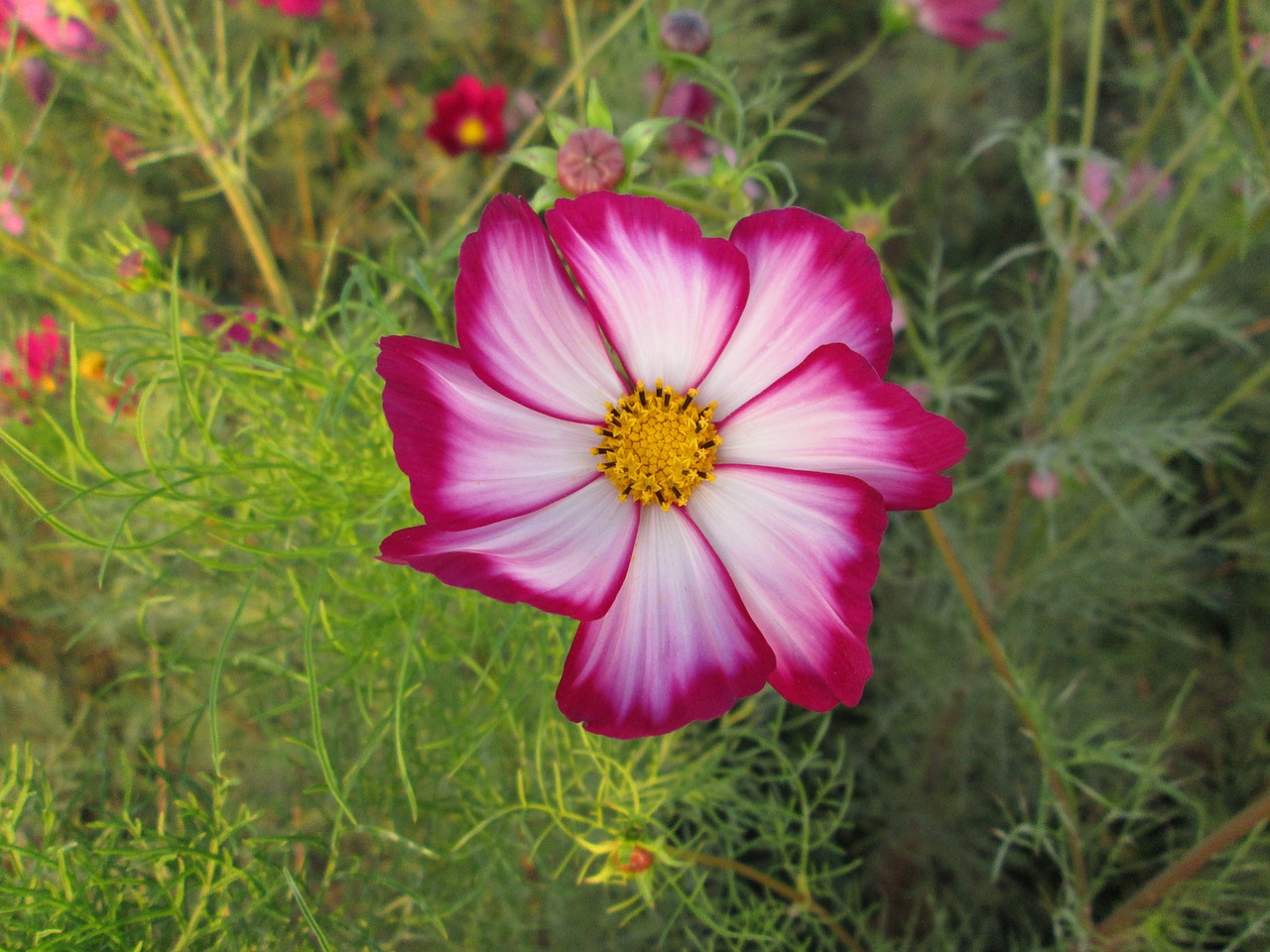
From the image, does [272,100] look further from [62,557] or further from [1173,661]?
[1173,661]

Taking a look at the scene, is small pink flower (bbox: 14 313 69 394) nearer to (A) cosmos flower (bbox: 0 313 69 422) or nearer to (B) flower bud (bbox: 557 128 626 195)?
(A) cosmos flower (bbox: 0 313 69 422)

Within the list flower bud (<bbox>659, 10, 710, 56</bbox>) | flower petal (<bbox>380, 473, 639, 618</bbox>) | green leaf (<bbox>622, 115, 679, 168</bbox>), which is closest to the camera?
flower petal (<bbox>380, 473, 639, 618</bbox>)

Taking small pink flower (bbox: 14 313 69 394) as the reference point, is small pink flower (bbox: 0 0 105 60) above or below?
above

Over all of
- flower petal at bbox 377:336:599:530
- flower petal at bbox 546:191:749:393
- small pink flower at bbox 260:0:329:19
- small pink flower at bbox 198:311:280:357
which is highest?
small pink flower at bbox 260:0:329:19

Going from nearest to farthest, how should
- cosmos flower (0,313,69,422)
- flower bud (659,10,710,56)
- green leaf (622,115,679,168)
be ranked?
green leaf (622,115,679,168), flower bud (659,10,710,56), cosmos flower (0,313,69,422)

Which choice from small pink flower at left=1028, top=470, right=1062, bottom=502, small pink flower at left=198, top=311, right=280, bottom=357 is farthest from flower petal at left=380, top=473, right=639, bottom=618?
small pink flower at left=1028, top=470, right=1062, bottom=502

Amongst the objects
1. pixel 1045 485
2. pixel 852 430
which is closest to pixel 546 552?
pixel 852 430

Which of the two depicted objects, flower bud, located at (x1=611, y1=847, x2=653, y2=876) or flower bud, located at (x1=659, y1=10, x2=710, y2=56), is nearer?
flower bud, located at (x1=611, y1=847, x2=653, y2=876)
